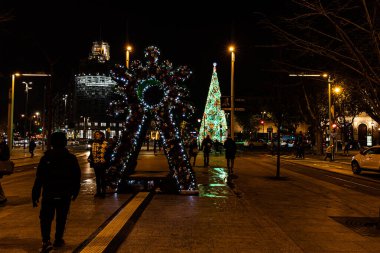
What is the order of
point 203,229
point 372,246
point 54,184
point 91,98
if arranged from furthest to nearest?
point 91,98 < point 203,229 < point 372,246 < point 54,184

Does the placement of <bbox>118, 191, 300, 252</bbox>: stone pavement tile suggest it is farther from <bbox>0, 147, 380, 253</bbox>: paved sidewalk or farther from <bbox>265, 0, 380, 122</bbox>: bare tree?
<bbox>265, 0, 380, 122</bbox>: bare tree

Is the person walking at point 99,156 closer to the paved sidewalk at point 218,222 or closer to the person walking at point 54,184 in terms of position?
the paved sidewalk at point 218,222

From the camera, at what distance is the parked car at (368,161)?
21359 mm

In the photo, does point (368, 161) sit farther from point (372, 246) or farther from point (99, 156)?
point (372, 246)

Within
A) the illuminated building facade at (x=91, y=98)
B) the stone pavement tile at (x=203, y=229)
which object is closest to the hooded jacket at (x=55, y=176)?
the stone pavement tile at (x=203, y=229)

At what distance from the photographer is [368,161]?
21.8 m

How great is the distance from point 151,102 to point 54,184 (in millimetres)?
6922

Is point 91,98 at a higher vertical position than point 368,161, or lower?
higher

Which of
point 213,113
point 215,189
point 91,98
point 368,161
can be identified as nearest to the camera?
point 215,189

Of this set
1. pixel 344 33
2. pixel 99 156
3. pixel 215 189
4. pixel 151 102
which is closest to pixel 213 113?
pixel 215 189

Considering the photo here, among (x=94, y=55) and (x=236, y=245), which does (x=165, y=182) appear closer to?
(x=236, y=245)

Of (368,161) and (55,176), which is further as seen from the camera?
(368,161)

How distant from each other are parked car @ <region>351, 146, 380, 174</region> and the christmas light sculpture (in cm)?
1262

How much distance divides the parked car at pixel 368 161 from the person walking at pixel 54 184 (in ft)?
60.4
